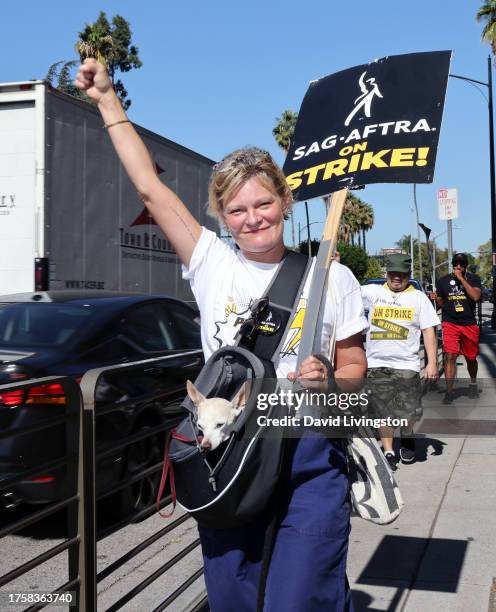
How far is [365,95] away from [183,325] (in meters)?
4.39

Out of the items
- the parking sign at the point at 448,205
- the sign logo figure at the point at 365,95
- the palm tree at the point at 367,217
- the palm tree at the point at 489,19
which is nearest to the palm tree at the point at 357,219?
the palm tree at the point at 367,217

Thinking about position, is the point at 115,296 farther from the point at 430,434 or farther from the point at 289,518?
the point at 289,518

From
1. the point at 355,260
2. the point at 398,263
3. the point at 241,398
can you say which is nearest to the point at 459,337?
the point at 398,263

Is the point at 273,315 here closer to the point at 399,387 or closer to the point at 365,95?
the point at 365,95

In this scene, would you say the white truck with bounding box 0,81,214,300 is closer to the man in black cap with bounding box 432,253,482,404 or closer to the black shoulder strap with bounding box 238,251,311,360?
the man in black cap with bounding box 432,253,482,404

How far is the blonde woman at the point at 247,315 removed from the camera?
2352 millimetres

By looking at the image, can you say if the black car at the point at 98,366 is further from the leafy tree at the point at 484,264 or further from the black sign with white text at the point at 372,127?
the leafy tree at the point at 484,264

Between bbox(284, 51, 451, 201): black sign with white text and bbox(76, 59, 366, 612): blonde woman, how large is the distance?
42 cm

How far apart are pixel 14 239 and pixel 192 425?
27.3 ft

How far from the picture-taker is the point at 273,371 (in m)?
2.36

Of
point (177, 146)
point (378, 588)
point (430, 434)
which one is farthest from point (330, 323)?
point (177, 146)

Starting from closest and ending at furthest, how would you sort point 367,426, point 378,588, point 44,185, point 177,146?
point 367,426 < point 378,588 < point 44,185 < point 177,146

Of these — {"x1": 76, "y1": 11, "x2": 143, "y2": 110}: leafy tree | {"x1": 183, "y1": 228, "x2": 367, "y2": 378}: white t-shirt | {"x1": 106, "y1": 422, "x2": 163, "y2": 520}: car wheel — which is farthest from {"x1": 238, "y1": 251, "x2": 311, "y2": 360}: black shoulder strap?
{"x1": 76, "y1": 11, "x2": 143, "y2": 110}: leafy tree

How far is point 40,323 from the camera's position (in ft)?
20.2
